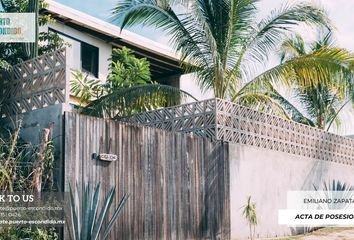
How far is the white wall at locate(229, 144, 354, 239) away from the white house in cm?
371

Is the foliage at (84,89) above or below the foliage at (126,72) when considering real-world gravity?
below

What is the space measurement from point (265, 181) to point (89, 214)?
5.21 meters

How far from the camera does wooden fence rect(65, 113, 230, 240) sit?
815 centimetres

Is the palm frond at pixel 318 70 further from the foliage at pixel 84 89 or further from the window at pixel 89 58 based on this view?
the window at pixel 89 58

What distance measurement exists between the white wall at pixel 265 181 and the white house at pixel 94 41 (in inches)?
146

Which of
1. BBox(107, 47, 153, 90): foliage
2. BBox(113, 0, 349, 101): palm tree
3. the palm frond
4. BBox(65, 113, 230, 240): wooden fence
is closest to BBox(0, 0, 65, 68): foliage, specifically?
BBox(113, 0, 349, 101): palm tree

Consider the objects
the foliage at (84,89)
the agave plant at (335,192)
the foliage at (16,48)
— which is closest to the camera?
the foliage at (16,48)

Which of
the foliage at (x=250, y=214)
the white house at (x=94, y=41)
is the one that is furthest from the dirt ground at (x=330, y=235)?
the white house at (x=94, y=41)

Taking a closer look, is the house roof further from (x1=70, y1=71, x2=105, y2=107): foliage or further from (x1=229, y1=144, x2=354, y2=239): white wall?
(x1=229, y1=144, x2=354, y2=239): white wall

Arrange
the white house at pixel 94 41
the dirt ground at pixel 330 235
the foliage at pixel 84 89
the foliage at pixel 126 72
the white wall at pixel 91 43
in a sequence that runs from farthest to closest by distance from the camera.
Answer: the white wall at pixel 91 43 < the white house at pixel 94 41 < the foliage at pixel 126 72 < the foliage at pixel 84 89 < the dirt ground at pixel 330 235

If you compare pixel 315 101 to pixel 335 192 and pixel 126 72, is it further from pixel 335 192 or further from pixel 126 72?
pixel 126 72

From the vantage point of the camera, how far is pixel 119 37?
674 inches

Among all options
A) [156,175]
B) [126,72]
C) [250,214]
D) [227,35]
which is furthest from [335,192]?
[156,175]

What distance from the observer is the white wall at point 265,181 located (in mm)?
10828
